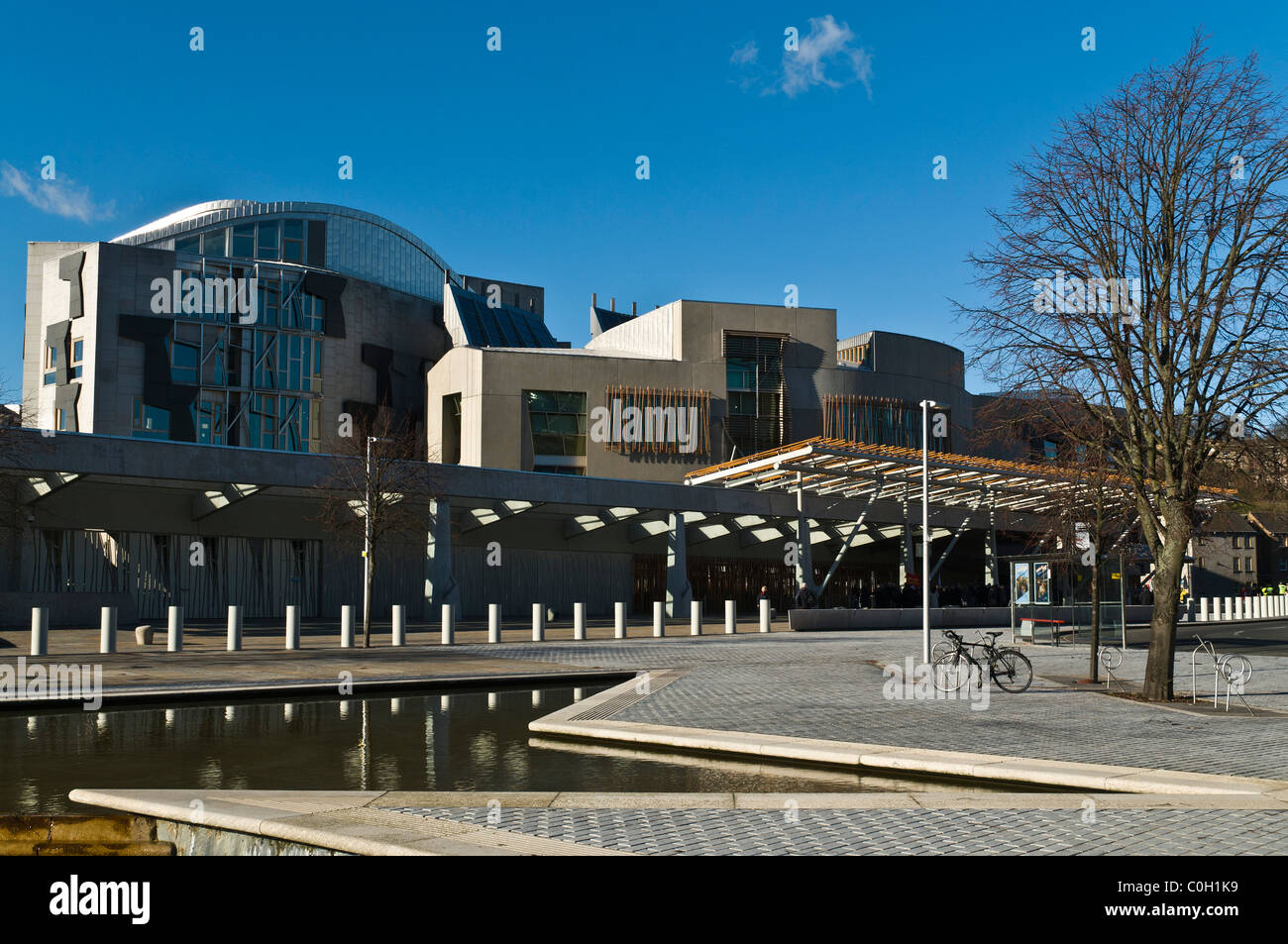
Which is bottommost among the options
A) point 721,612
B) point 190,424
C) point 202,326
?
point 721,612

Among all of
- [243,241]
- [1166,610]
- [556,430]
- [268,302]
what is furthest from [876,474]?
[243,241]

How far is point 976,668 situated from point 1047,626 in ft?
45.3

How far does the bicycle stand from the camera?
17578 mm

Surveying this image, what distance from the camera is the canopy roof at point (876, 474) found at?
40969mm

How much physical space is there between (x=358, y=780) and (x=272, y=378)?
52.8 meters

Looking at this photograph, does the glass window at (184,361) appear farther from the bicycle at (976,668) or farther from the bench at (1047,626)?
the bicycle at (976,668)

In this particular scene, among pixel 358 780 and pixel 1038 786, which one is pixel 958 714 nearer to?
pixel 1038 786

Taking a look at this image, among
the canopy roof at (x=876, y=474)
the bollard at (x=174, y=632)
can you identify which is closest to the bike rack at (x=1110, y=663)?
the canopy roof at (x=876, y=474)

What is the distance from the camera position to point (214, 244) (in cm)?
6756

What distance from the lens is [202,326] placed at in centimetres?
5653

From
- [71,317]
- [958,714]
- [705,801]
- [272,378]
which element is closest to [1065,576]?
[958,714]

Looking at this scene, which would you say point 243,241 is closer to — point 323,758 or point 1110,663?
point 1110,663

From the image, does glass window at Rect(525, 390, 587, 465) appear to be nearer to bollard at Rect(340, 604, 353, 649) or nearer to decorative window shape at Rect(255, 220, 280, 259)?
decorative window shape at Rect(255, 220, 280, 259)
